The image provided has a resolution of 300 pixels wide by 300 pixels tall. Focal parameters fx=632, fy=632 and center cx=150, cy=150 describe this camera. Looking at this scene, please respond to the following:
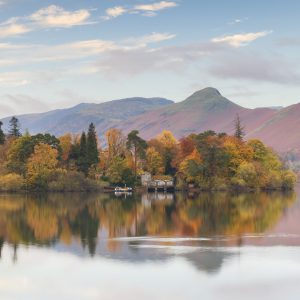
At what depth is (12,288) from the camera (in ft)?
78.4

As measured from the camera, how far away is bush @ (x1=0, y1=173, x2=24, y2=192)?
270ft

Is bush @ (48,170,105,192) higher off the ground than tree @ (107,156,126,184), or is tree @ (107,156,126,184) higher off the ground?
tree @ (107,156,126,184)

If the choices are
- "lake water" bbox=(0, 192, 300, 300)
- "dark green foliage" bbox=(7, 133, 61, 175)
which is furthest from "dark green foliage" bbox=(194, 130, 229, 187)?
"lake water" bbox=(0, 192, 300, 300)

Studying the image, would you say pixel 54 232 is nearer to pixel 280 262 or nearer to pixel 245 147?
pixel 280 262

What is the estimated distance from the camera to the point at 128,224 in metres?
44.2

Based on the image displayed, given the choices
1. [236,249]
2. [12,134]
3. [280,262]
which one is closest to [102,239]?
[236,249]

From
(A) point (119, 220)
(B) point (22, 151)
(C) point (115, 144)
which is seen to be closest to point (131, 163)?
(C) point (115, 144)

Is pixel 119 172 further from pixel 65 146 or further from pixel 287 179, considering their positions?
pixel 287 179

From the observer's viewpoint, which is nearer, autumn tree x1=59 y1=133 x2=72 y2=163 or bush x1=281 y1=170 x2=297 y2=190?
autumn tree x1=59 y1=133 x2=72 y2=163

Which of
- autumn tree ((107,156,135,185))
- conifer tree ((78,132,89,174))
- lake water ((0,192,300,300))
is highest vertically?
conifer tree ((78,132,89,174))

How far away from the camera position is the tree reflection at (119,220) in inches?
1495

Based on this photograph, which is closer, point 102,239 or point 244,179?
point 102,239

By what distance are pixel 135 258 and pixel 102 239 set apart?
719cm

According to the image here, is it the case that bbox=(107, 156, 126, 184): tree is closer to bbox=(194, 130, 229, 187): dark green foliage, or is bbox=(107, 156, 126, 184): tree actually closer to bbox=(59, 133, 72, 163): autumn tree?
bbox=(59, 133, 72, 163): autumn tree
